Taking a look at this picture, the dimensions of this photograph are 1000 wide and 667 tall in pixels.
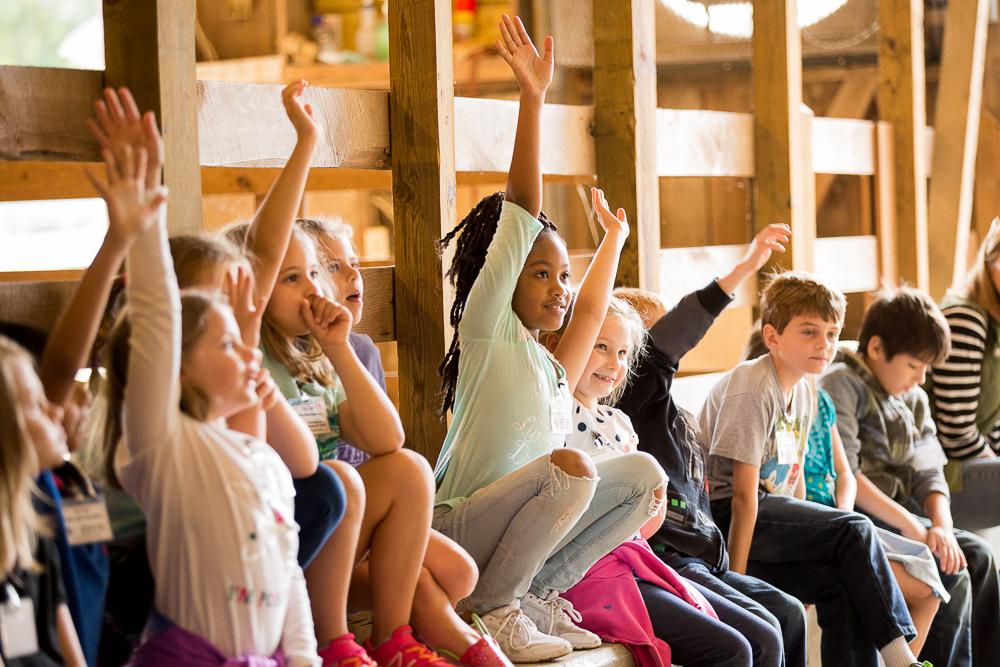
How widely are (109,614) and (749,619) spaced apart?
1399 mm

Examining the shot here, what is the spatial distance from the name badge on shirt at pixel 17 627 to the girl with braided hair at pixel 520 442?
97cm

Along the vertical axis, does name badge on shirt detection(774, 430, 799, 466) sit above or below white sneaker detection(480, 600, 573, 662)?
above

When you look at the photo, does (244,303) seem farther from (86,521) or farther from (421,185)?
(421,185)

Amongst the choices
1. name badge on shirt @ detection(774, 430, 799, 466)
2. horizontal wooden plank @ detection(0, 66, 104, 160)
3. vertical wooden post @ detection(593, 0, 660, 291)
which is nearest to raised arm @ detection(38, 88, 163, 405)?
horizontal wooden plank @ detection(0, 66, 104, 160)

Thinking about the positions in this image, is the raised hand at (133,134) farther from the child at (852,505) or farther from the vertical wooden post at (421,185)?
the child at (852,505)

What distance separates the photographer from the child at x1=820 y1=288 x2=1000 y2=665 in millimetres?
3465

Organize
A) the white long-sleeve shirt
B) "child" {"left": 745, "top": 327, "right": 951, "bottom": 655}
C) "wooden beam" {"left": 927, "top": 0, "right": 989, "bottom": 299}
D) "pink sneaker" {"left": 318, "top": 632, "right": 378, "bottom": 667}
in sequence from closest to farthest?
the white long-sleeve shirt < "pink sneaker" {"left": 318, "top": 632, "right": 378, "bottom": 667} < "child" {"left": 745, "top": 327, "right": 951, "bottom": 655} < "wooden beam" {"left": 927, "top": 0, "right": 989, "bottom": 299}

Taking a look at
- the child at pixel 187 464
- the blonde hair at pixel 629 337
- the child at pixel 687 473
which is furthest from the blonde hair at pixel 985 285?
the child at pixel 187 464

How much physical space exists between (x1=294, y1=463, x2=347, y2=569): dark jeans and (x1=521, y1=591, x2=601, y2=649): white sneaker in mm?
658

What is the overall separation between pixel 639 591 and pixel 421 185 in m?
0.97

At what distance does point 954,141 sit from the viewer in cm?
551

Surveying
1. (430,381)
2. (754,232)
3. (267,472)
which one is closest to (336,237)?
(430,381)

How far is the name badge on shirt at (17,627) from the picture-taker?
1.50 meters

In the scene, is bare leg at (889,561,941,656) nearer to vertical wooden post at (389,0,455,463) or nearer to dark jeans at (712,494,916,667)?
dark jeans at (712,494,916,667)
